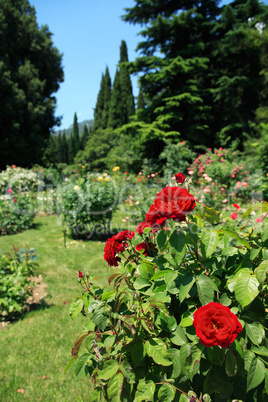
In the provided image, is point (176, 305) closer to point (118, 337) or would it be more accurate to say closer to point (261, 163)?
point (118, 337)

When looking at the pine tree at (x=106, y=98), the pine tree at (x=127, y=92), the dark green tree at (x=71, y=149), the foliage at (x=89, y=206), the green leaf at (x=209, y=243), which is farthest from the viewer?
the dark green tree at (x=71, y=149)

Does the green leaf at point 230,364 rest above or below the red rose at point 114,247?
below

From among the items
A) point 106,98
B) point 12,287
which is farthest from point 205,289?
point 106,98

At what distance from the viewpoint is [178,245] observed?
0.90m

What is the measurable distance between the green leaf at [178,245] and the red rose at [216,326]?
18 cm

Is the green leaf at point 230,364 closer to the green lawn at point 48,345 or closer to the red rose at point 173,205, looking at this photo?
the red rose at point 173,205

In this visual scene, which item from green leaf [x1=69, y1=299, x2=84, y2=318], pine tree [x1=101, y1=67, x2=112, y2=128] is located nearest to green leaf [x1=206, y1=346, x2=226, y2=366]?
green leaf [x1=69, y1=299, x2=84, y2=318]

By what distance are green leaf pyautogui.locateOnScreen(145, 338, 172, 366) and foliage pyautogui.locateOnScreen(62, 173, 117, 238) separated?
4.95 m

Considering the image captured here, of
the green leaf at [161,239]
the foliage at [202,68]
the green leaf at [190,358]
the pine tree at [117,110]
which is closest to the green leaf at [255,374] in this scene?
the green leaf at [190,358]

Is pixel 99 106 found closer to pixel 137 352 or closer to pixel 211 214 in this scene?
pixel 211 214

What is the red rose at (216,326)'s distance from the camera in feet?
2.40

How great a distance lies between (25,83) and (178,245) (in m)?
20.4

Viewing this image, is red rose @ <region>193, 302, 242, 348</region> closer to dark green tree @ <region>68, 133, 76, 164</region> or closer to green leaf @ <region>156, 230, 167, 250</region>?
green leaf @ <region>156, 230, 167, 250</region>

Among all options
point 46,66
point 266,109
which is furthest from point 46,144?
point 266,109
